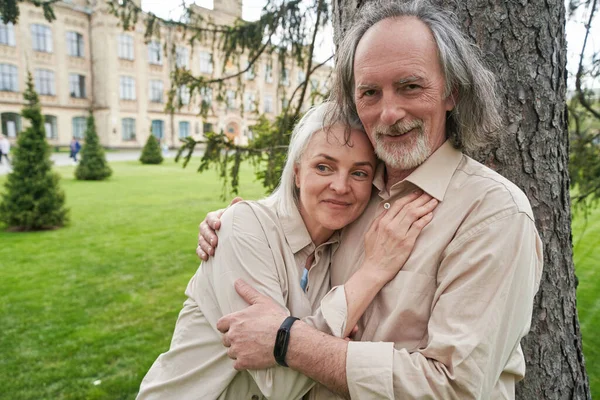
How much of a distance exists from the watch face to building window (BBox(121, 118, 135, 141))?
3644 centimetres

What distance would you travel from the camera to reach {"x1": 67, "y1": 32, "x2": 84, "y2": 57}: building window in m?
32.9

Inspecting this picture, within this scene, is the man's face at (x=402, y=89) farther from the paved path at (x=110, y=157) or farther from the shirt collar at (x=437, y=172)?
the paved path at (x=110, y=157)

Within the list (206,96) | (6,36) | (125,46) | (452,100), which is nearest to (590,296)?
(206,96)

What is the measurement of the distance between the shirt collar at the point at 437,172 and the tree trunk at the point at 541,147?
0.31 m

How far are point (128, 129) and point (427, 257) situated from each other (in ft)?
121

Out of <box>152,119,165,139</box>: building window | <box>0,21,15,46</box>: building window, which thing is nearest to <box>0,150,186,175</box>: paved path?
<box>152,119,165,139</box>: building window

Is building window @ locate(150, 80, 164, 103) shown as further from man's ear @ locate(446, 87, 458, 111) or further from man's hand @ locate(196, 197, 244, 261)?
man's ear @ locate(446, 87, 458, 111)

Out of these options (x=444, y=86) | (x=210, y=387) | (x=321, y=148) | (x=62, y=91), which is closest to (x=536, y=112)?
(x=444, y=86)

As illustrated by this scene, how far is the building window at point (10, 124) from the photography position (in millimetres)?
30703

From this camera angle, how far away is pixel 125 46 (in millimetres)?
34062

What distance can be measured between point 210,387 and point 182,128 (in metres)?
38.4

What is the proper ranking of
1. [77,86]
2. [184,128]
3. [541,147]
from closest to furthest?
[541,147] < [77,86] < [184,128]

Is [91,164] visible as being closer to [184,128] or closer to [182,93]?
[182,93]

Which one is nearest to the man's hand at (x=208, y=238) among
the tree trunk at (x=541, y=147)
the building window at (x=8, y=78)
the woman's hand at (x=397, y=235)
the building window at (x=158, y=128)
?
the woman's hand at (x=397, y=235)
